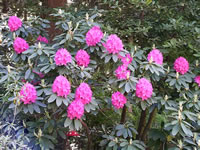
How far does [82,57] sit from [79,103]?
37 cm

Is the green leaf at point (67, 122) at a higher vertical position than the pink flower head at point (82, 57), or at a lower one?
lower

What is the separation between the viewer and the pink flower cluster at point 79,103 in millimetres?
1829

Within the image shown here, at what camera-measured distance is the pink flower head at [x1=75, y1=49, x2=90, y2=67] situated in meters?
2.00

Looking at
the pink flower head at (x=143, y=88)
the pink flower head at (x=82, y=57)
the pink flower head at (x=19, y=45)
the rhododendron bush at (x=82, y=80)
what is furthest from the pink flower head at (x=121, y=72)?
the pink flower head at (x=19, y=45)

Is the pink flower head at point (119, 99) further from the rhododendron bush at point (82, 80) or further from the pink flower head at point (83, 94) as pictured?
the pink flower head at point (83, 94)

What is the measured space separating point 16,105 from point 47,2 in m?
2.35

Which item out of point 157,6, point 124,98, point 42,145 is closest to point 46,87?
point 42,145

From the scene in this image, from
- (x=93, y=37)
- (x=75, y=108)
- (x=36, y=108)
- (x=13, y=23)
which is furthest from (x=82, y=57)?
(x=13, y=23)

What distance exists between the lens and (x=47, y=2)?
12.3ft

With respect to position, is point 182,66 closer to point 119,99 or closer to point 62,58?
point 119,99

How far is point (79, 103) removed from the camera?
6.01 feet

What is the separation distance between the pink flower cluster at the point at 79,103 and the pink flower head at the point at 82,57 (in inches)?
8.5

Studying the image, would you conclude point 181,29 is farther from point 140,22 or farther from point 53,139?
point 53,139

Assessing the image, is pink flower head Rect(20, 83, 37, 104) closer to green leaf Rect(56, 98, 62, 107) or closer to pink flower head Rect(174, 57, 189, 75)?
green leaf Rect(56, 98, 62, 107)
